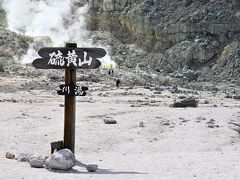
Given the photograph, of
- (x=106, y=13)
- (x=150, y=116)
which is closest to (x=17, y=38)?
(x=106, y=13)

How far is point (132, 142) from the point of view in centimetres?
1306

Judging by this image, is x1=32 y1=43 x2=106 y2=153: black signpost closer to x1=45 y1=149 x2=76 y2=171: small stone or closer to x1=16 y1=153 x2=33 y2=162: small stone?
x1=16 y1=153 x2=33 y2=162: small stone

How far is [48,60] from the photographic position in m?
10.3

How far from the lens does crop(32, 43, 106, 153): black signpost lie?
10.2 meters

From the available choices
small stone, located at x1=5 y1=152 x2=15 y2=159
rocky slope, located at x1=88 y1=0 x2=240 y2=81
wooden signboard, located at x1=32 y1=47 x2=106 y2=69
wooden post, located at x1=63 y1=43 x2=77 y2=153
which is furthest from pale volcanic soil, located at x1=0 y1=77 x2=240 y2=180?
rocky slope, located at x1=88 y1=0 x2=240 y2=81

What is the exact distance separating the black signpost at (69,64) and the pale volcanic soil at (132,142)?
2.77 ft

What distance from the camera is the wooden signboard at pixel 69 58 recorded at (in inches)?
402

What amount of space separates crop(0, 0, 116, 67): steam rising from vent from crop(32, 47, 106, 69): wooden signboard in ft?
133

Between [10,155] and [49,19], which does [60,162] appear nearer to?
[10,155]

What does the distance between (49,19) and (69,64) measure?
45.9 metres

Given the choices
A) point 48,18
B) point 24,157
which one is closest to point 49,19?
point 48,18

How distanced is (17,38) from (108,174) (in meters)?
41.5

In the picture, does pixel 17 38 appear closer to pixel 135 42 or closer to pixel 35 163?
pixel 135 42

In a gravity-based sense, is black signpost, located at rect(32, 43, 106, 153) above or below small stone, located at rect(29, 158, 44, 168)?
above
